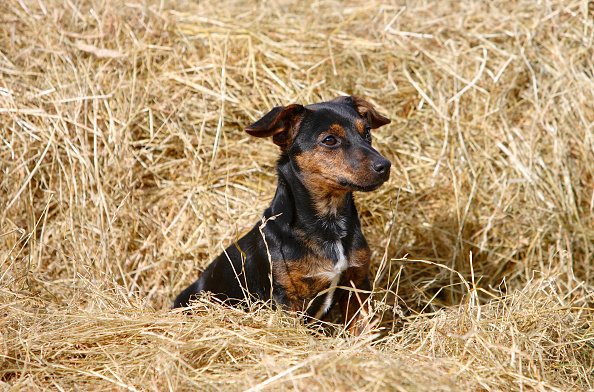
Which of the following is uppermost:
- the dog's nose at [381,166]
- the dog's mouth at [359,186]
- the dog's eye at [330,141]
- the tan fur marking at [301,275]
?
the dog's eye at [330,141]

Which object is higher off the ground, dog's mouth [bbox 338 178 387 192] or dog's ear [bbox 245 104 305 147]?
dog's ear [bbox 245 104 305 147]

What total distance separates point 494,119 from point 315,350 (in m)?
3.07

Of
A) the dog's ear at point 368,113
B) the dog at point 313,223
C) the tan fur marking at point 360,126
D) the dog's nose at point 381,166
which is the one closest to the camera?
the dog's nose at point 381,166

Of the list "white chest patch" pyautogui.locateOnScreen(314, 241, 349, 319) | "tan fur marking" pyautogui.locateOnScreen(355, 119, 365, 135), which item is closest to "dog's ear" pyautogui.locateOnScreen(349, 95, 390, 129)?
"tan fur marking" pyautogui.locateOnScreen(355, 119, 365, 135)

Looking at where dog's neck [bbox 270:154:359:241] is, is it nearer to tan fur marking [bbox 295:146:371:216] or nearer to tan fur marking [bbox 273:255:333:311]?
tan fur marking [bbox 295:146:371:216]

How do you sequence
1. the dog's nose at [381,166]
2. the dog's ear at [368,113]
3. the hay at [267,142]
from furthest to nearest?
the hay at [267,142], the dog's ear at [368,113], the dog's nose at [381,166]

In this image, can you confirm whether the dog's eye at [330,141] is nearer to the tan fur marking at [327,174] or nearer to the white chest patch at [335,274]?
the tan fur marking at [327,174]

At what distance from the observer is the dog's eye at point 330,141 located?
4676 millimetres

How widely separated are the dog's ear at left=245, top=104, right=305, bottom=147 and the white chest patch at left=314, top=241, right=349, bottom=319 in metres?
0.76

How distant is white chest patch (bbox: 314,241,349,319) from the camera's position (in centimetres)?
464

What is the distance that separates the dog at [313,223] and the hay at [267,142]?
0.70 metres

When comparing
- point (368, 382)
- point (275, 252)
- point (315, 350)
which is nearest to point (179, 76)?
point (275, 252)

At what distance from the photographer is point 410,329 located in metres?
4.45

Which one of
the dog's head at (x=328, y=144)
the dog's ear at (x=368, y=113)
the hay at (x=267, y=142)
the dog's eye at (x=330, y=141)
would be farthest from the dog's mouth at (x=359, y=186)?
the hay at (x=267, y=142)
